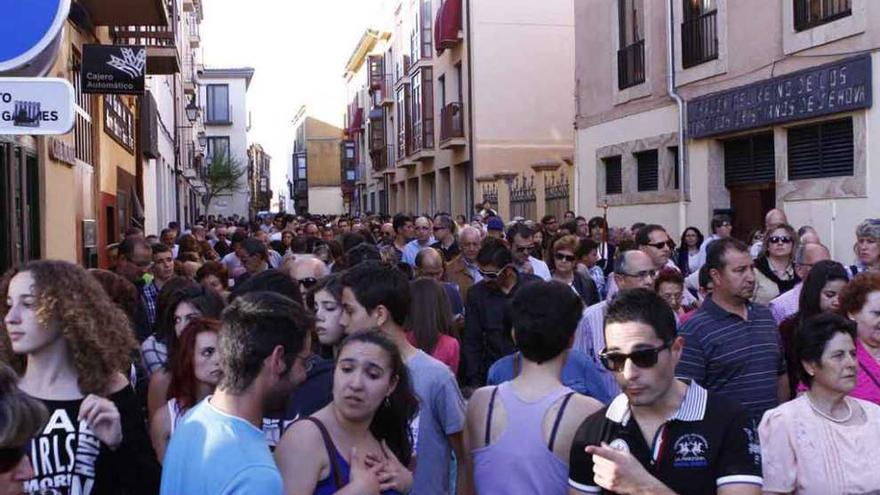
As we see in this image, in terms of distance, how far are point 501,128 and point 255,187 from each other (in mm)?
72450

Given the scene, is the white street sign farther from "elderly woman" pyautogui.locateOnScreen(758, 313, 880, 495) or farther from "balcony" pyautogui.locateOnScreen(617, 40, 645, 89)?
"balcony" pyautogui.locateOnScreen(617, 40, 645, 89)

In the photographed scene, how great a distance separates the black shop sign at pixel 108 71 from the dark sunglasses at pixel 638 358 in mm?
11043

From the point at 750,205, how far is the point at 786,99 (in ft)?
8.11

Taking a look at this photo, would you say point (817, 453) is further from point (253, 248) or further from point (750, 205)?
point (750, 205)

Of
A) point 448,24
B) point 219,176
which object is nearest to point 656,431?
point 448,24

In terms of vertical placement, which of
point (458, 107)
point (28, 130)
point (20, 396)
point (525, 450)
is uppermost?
point (458, 107)

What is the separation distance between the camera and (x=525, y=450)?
3.86 m

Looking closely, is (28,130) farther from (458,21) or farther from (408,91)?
(408,91)

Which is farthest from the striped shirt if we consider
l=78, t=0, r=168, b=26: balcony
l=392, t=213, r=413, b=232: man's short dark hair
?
l=78, t=0, r=168, b=26: balcony

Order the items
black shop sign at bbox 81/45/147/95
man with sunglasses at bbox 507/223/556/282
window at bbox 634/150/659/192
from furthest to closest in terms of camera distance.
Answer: window at bbox 634/150/659/192 < black shop sign at bbox 81/45/147/95 < man with sunglasses at bbox 507/223/556/282

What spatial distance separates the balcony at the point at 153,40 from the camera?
18312 millimetres

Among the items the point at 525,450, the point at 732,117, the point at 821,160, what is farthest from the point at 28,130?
the point at 732,117

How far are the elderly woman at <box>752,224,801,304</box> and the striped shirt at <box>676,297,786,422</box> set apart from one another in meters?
3.17

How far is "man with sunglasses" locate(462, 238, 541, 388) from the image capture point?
7.59 m
